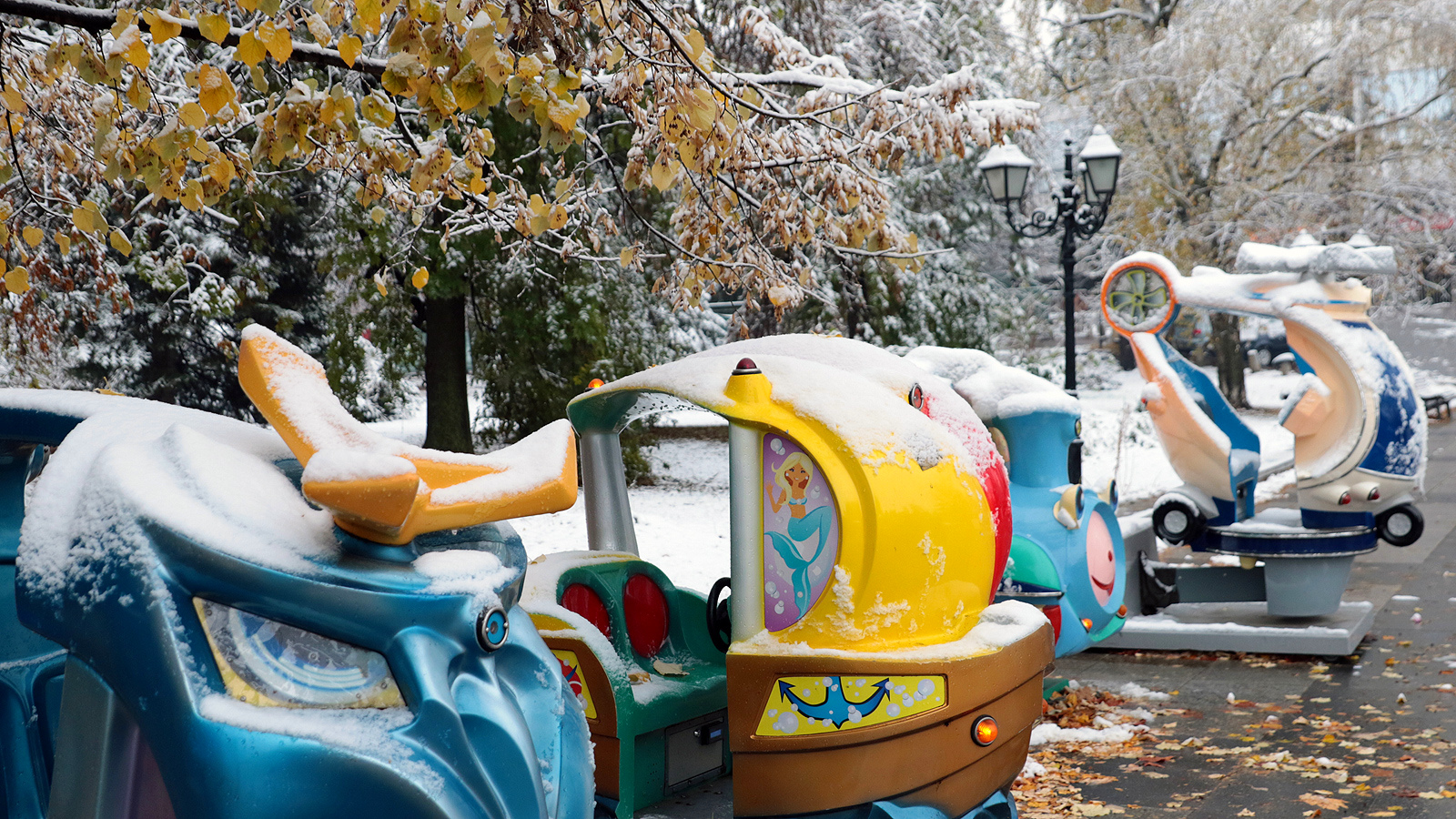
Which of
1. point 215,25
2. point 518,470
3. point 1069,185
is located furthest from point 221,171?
point 1069,185

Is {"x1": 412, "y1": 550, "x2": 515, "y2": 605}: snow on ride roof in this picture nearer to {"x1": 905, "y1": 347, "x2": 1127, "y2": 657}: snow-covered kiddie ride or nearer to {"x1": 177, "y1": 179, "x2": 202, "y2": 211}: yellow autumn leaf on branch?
{"x1": 177, "y1": 179, "x2": 202, "y2": 211}: yellow autumn leaf on branch

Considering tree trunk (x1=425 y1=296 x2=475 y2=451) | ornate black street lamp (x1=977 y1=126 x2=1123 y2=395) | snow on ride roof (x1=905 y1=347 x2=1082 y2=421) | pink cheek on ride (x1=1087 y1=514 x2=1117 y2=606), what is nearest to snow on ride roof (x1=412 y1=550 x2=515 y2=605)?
snow on ride roof (x1=905 y1=347 x2=1082 y2=421)

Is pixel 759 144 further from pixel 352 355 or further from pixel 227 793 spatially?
pixel 352 355

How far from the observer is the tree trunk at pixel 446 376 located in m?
12.9

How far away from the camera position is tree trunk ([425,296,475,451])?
12914 millimetres

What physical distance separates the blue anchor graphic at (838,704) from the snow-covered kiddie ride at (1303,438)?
16.4 feet

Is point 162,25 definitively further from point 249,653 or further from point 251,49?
point 249,653

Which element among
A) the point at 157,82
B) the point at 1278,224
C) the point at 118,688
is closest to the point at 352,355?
the point at 157,82

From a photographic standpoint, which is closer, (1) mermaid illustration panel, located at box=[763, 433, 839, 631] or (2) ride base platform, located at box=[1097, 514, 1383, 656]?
(1) mermaid illustration panel, located at box=[763, 433, 839, 631]

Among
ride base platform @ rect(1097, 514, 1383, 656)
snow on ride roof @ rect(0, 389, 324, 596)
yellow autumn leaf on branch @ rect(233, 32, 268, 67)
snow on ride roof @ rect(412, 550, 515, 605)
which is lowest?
ride base platform @ rect(1097, 514, 1383, 656)

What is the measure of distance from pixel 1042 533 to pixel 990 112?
106 inches

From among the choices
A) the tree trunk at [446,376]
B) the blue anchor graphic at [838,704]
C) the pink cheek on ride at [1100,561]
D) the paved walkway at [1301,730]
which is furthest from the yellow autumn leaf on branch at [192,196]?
the tree trunk at [446,376]

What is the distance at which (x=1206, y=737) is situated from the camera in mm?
6168

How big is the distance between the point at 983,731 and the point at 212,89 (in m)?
3.21
